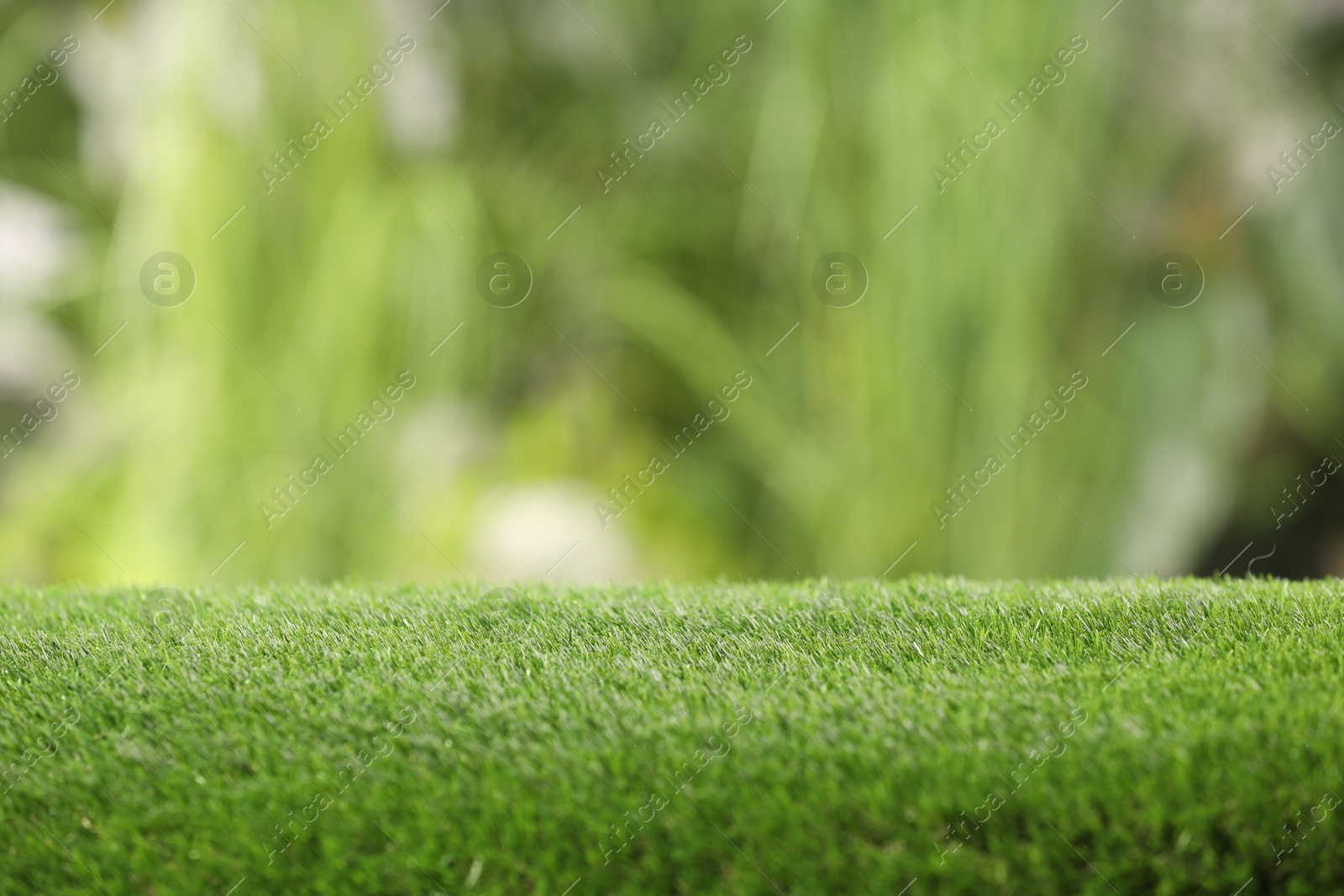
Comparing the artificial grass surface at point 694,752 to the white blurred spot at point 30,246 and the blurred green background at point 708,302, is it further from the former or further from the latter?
the white blurred spot at point 30,246

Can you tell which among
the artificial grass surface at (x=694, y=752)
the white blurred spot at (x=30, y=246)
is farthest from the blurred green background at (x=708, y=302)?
the artificial grass surface at (x=694, y=752)

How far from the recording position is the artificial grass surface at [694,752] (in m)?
1.31

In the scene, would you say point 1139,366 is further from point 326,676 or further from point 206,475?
point 206,475

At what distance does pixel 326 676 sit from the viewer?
1760 mm

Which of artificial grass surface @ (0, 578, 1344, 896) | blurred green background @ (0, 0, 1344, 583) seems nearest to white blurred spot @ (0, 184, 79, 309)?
blurred green background @ (0, 0, 1344, 583)

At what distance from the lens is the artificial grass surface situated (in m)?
1.31

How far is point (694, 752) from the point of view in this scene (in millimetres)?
1455

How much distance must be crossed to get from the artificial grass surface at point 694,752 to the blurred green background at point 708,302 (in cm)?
162

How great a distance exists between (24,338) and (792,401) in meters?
3.00

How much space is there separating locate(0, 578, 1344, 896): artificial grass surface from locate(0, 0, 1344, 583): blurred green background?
1622mm

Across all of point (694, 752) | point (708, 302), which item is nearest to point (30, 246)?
point (708, 302)

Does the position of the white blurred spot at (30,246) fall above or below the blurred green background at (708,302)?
above

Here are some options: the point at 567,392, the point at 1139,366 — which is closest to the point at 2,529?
the point at 567,392

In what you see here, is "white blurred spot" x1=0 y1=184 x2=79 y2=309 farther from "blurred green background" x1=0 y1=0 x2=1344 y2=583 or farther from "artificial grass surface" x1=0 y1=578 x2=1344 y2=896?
"artificial grass surface" x1=0 y1=578 x2=1344 y2=896
